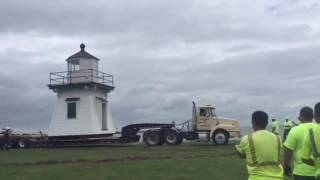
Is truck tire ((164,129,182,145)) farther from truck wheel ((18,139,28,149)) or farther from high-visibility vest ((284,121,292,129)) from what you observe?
truck wheel ((18,139,28,149))

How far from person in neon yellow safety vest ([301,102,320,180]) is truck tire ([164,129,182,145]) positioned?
36294mm

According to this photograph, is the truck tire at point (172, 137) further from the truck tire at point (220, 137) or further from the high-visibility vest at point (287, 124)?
the high-visibility vest at point (287, 124)

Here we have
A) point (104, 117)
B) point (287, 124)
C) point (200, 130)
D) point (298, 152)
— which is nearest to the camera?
point (298, 152)

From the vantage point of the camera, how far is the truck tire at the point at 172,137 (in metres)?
45.0

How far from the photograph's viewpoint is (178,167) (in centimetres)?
2312

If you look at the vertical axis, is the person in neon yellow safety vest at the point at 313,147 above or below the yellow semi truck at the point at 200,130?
below

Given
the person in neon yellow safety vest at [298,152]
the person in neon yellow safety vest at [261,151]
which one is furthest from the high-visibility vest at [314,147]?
the person in neon yellow safety vest at [261,151]

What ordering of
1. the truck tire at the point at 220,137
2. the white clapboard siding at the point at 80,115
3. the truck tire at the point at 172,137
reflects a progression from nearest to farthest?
the truck tire at the point at 220,137 → the truck tire at the point at 172,137 → the white clapboard siding at the point at 80,115

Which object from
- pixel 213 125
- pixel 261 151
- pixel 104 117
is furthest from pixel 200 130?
pixel 261 151

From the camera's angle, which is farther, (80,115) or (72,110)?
(72,110)

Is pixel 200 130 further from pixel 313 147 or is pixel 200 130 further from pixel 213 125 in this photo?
pixel 313 147

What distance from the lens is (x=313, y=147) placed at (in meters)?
8.68

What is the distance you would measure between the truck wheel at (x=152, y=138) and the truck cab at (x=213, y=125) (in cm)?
279

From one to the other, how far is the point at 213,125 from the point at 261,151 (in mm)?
36245
